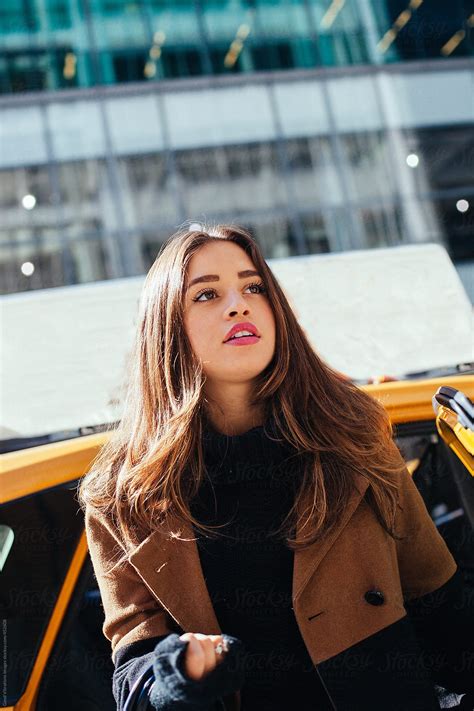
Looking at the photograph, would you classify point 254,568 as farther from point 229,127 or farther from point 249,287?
point 229,127

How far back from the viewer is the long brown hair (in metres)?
1.74

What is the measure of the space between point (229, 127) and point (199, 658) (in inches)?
581

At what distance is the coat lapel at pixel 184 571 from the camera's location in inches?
65.0

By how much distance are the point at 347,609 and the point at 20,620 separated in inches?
32.5

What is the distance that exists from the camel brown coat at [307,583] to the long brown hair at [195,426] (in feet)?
0.11

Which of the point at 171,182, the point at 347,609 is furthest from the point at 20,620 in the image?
the point at 171,182

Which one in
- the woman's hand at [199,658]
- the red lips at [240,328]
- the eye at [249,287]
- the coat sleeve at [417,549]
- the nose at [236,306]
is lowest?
the woman's hand at [199,658]

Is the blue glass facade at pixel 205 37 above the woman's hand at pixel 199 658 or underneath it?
above

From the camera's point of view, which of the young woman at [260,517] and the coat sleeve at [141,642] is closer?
the coat sleeve at [141,642]

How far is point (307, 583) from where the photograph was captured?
169 centimetres

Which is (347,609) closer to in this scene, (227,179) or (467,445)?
(467,445)

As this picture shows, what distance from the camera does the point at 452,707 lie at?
1856mm

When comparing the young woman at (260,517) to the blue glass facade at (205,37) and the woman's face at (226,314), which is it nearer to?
the woman's face at (226,314)

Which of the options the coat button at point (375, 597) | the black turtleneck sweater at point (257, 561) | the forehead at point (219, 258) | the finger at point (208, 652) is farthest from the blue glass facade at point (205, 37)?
the finger at point (208, 652)
